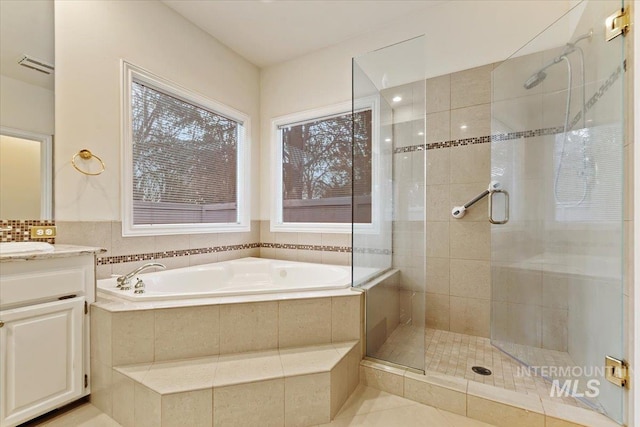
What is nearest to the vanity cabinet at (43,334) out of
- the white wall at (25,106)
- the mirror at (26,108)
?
the mirror at (26,108)

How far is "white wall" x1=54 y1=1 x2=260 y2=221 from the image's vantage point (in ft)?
6.20

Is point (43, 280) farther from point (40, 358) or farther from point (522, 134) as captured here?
point (522, 134)

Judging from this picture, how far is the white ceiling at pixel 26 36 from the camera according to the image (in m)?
1.75

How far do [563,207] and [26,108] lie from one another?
3.49 m

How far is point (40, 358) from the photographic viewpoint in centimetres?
140

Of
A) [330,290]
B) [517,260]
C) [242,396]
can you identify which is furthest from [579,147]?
[242,396]

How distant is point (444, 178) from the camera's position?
96.7 inches

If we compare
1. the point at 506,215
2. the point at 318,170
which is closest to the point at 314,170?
the point at 318,170

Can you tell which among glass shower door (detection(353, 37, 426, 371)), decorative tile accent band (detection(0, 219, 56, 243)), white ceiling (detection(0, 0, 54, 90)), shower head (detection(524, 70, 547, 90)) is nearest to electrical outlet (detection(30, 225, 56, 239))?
decorative tile accent band (detection(0, 219, 56, 243))

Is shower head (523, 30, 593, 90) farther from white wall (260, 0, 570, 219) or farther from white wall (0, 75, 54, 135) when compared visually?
white wall (0, 75, 54, 135)

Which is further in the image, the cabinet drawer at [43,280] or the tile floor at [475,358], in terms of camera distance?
the tile floor at [475,358]

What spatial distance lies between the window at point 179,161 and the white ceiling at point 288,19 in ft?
2.25

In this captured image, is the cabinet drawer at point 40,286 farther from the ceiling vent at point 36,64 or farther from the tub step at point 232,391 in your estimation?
the ceiling vent at point 36,64

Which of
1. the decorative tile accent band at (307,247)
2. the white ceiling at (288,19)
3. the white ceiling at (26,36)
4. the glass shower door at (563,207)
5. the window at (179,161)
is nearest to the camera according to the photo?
the glass shower door at (563,207)
